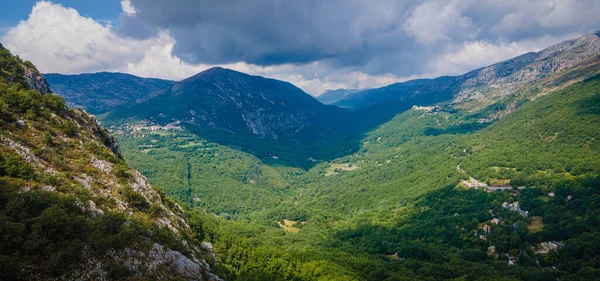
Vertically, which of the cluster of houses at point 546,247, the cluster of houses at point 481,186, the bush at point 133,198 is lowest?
the cluster of houses at point 546,247

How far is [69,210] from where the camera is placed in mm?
37094

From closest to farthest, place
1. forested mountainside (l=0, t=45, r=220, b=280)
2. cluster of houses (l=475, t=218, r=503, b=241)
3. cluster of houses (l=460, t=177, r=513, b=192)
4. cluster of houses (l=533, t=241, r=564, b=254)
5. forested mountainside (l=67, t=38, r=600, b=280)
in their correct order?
forested mountainside (l=0, t=45, r=220, b=280) → forested mountainside (l=67, t=38, r=600, b=280) → cluster of houses (l=533, t=241, r=564, b=254) → cluster of houses (l=475, t=218, r=503, b=241) → cluster of houses (l=460, t=177, r=513, b=192)

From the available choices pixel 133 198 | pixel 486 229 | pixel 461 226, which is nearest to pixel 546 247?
pixel 486 229

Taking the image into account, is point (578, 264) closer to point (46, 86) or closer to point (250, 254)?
point (250, 254)

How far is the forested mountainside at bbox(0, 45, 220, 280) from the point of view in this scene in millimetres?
30422

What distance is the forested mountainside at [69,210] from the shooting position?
30.4m

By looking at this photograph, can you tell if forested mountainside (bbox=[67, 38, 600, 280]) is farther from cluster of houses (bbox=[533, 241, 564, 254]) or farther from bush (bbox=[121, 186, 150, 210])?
bush (bbox=[121, 186, 150, 210])

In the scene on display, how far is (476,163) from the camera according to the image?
183 m

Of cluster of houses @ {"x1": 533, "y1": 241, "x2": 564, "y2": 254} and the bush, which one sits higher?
the bush

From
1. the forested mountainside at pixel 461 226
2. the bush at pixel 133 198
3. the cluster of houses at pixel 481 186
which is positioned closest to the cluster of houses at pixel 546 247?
the forested mountainside at pixel 461 226

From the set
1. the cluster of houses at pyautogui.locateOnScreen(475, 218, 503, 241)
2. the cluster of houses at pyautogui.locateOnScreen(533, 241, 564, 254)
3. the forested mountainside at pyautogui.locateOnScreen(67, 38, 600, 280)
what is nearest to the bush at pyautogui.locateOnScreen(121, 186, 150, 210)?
the forested mountainside at pyautogui.locateOnScreen(67, 38, 600, 280)

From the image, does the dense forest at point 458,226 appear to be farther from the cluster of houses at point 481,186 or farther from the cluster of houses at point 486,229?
the cluster of houses at point 481,186

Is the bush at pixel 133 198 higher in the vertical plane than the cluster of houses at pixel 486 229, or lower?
higher

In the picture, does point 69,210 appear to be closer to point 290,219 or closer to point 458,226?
point 458,226
